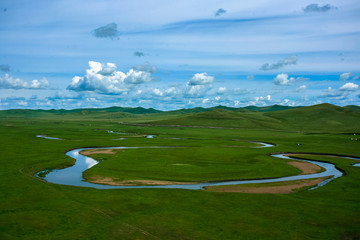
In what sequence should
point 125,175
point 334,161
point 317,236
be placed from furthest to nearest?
point 334,161 → point 125,175 → point 317,236

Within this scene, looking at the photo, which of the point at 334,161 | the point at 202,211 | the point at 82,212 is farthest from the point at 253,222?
the point at 334,161

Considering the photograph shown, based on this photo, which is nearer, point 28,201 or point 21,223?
point 21,223

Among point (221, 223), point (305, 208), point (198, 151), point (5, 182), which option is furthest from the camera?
point (198, 151)

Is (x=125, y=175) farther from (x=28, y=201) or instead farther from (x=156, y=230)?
(x=156, y=230)

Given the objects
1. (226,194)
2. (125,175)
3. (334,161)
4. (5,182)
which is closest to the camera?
(226,194)

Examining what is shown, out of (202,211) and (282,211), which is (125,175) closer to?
(202,211)

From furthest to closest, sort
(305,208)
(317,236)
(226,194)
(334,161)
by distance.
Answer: (334,161), (226,194), (305,208), (317,236)

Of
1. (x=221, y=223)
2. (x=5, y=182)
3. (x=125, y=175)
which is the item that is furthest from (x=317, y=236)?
(x=5, y=182)

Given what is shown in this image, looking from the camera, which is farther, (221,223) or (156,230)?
(221,223)
